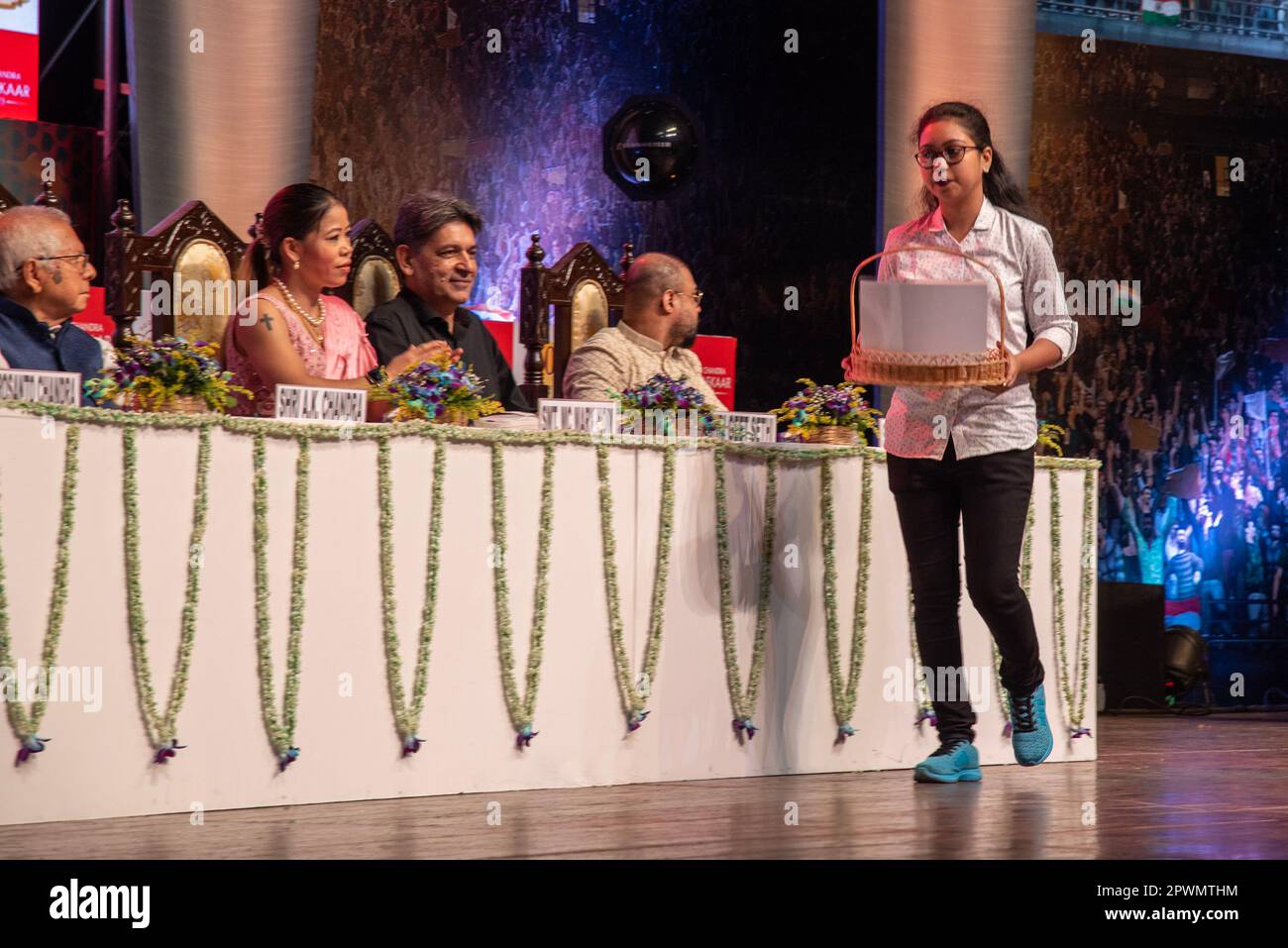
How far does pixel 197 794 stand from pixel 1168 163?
215 inches

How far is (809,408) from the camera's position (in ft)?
13.8

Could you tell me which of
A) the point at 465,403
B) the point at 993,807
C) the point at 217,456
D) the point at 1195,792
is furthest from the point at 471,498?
the point at 1195,792

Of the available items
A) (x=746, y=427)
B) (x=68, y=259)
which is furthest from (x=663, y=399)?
(x=68, y=259)

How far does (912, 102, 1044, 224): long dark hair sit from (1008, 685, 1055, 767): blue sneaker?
1066mm

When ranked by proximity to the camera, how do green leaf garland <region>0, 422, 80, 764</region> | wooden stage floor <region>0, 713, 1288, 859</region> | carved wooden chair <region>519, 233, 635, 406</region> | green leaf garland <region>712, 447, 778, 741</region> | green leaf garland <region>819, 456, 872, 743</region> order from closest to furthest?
wooden stage floor <region>0, 713, 1288, 859</region>
green leaf garland <region>0, 422, 80, 764</region>
green leaf garland <region>712, 447, 778, 741</region>
green leaf garland <region>819, 456, 872, 743</region>
carved wooden chair <region>519, 233, 635, 406</region>

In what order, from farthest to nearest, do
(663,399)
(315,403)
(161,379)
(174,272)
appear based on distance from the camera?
1. (174,272)
2. (663,399)
3. (315,403)
4. (161,379)

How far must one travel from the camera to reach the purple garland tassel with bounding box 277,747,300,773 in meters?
3.21

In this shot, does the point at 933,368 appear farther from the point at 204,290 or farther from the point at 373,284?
the point at 204,290

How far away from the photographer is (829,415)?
4.19 meters

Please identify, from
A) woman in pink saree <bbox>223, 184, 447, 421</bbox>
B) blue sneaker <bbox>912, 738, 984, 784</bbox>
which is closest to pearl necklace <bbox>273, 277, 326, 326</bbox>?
woman in pink saree <bbox>223, 184, 447, 421</bbox>

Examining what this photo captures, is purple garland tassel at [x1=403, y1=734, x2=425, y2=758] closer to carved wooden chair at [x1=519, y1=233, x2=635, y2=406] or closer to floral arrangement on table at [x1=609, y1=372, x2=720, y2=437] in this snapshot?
floral arrangement on table at [x1=609, y1=372, x2=720, y2=437]

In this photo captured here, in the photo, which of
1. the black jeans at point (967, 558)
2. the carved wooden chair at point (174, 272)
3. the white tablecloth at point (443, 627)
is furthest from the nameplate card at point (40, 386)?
the black jeans at point (967, 558)

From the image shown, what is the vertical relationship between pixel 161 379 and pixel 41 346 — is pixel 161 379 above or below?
Answer: below

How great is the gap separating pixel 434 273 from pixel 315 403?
1017mm
